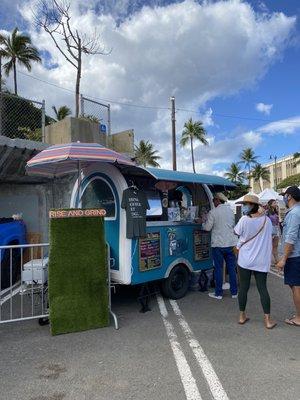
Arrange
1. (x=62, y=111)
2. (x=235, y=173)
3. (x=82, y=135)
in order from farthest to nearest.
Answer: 1. (x=235, y=173)
2. (x=62, y=111)
3. (x=82, y=135)

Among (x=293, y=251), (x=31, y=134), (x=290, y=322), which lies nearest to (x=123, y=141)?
(x=31, y=134)

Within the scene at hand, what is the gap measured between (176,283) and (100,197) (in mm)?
2093

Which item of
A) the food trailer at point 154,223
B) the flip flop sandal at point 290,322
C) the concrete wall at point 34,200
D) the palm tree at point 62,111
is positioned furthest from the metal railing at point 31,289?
the palm tree at point 62,111

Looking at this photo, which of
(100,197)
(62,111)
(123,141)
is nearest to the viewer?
(100,197)

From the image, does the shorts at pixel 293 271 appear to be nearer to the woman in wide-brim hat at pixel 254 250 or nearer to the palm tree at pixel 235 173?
the woman in wide-brim hat at pixel 254 250

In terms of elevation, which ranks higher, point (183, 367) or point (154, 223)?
point (154, 223)

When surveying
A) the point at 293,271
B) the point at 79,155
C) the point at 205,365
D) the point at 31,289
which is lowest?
the point at 205,365

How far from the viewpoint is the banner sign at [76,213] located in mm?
5402

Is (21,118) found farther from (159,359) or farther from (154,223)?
(159,359)

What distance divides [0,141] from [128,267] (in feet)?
16.6

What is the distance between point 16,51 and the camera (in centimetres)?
3628

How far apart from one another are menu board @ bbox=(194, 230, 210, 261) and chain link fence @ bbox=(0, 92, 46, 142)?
19.1ft

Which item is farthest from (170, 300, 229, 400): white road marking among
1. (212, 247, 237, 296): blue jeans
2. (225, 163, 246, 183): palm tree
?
(225, 163, 246, 183): palm tree

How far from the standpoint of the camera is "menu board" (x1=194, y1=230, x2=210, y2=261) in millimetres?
7520
